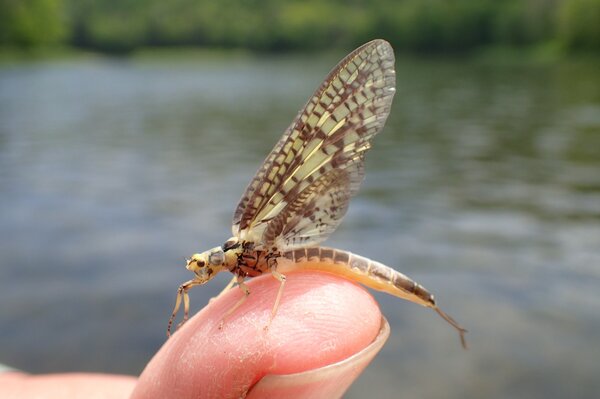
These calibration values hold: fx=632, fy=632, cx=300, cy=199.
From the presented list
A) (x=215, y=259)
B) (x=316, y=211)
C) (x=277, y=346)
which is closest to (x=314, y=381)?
(x=277, y=346)

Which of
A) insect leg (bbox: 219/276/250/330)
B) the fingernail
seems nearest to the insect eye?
insect leg (bbox: 219/276/250/330)

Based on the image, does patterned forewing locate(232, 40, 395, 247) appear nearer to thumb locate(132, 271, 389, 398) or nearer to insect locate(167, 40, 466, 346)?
insect locate(167, 40, 466, 346)

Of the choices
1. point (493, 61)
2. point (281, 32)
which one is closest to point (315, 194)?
point (493, 61)

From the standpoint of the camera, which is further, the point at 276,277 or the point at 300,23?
the point at 300,23

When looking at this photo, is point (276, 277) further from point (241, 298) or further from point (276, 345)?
point (276, 345)

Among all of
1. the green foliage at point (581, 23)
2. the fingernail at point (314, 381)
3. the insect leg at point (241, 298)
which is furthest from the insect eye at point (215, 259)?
the green foliage at point (581, 23)

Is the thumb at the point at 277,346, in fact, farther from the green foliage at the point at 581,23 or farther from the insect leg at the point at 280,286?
the green foliage at the point at 581,23

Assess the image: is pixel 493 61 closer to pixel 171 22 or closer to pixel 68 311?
pixel 171 22
